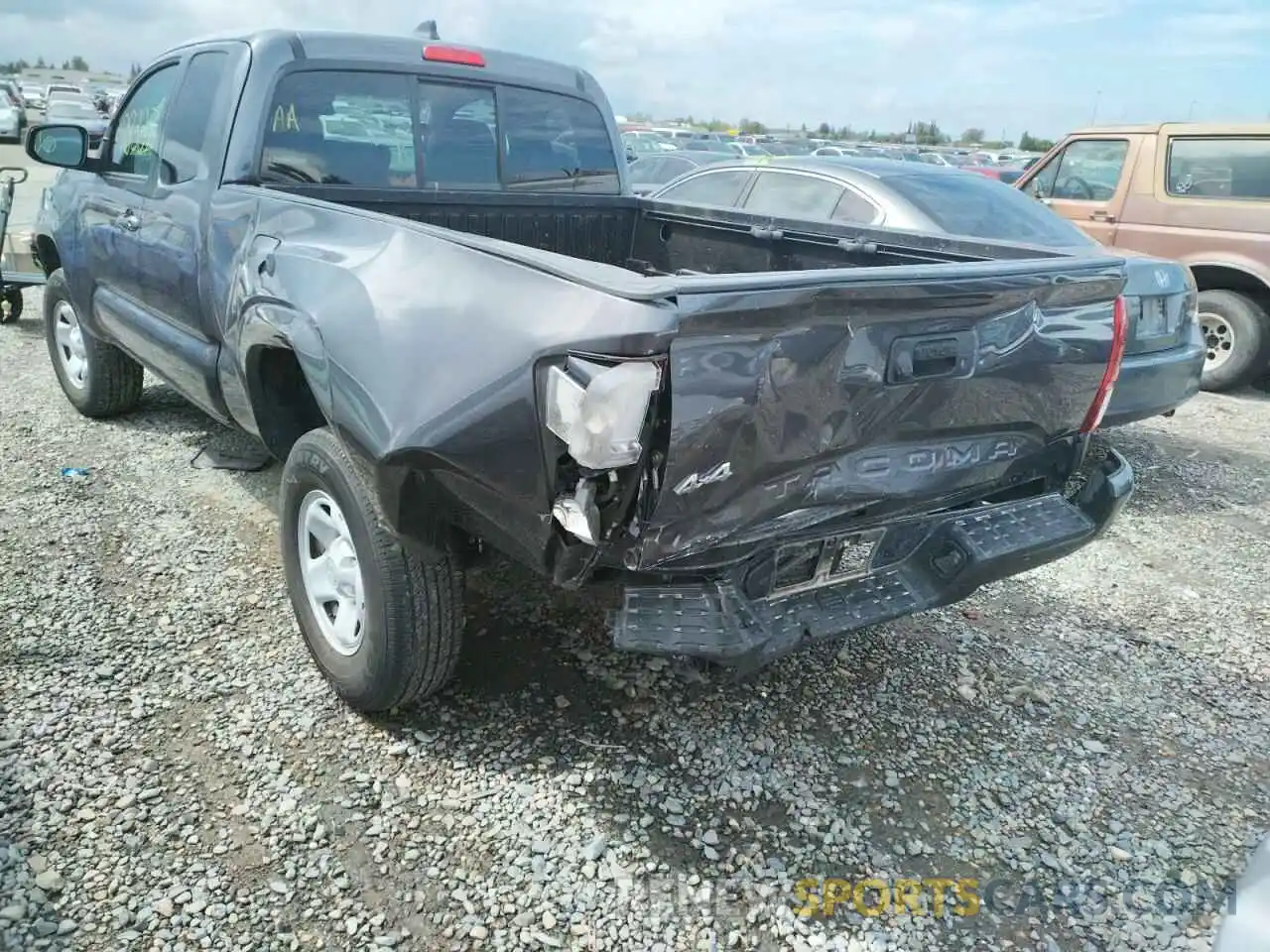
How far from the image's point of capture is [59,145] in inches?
165

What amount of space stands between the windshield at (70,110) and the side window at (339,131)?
2798 cm

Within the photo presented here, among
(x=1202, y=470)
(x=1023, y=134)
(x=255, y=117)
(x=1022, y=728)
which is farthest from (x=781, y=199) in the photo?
(x=1023, y=134)

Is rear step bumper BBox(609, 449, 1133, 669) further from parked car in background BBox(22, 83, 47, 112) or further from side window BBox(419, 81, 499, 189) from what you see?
parked car in background BBox(22, 83, 47, 112)

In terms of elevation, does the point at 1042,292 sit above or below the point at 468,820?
above

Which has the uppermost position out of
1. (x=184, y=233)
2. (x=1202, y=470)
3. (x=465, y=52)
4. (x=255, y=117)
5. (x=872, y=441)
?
(x=465, y=52)

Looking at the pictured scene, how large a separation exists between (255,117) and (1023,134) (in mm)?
64556

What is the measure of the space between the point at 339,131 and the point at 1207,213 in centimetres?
696

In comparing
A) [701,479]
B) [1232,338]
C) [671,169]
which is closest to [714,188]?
[1232,338]

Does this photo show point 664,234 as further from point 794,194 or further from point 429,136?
point 794,194

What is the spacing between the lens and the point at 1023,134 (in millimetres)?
58656

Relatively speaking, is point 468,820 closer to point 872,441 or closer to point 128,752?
point 128,752

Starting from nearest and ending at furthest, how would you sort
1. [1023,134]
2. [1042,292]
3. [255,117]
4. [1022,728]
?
1. [1042,292]
2. [1022,728]
3. [255,117]
4. [1023,134]

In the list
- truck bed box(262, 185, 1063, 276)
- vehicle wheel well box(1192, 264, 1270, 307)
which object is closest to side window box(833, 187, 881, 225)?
truck bed box(262, 185, 1063, 276)

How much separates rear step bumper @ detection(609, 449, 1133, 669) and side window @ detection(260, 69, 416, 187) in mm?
2353
